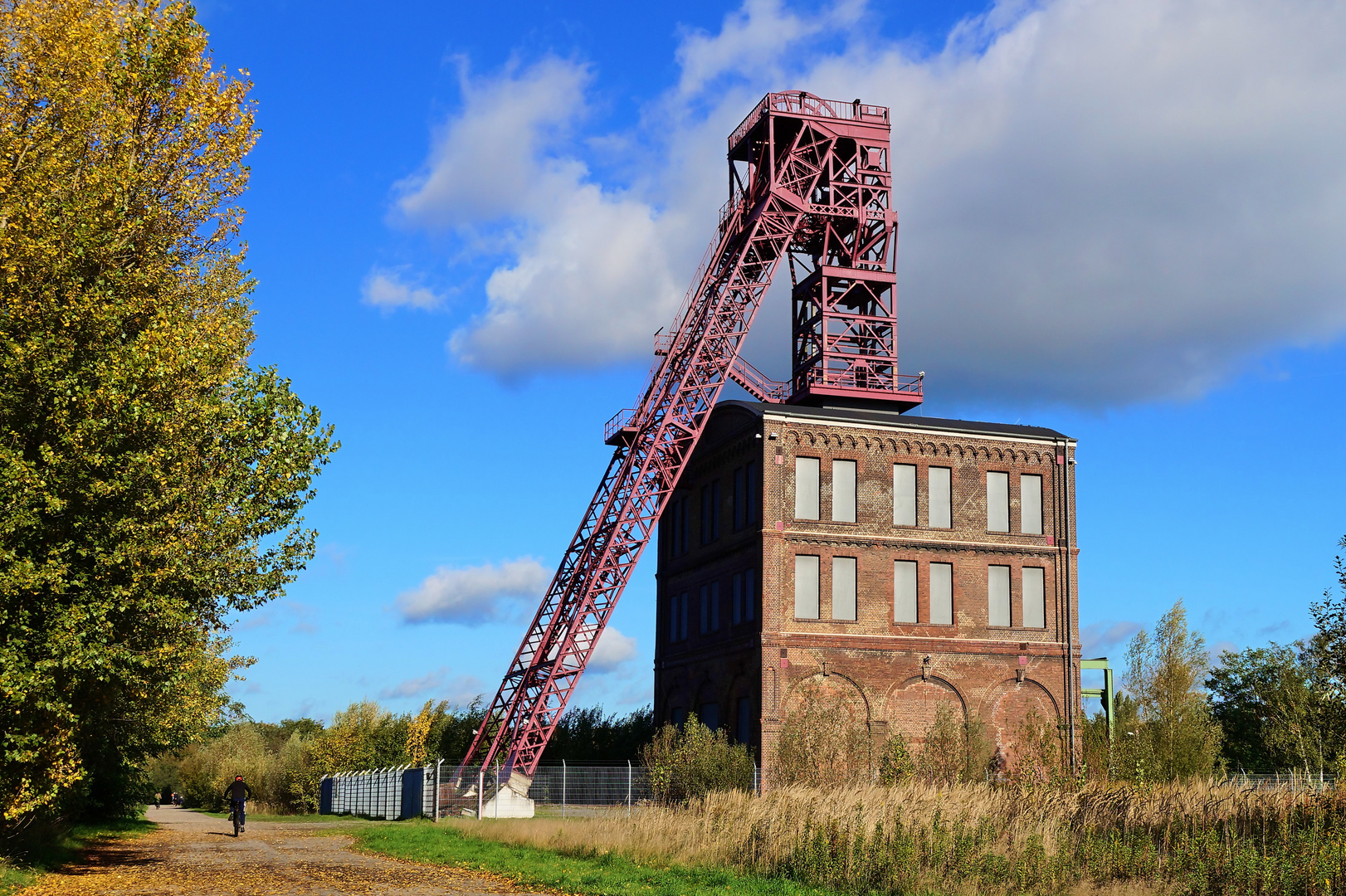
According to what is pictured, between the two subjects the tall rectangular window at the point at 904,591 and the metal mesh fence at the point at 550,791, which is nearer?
the metal mesh fence at the point at 550,791

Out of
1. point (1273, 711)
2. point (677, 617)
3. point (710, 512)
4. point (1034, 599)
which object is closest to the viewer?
point (1034, 599)

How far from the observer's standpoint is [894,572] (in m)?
40.3

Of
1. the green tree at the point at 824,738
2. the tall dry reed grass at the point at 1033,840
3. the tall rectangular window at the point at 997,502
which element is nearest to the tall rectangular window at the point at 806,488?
the green tree at the point at 824,738

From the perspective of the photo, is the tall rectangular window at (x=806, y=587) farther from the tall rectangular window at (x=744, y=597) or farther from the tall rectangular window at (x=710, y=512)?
the tall rectangular window at (x=710, y=512)

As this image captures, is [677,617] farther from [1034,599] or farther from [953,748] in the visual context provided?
[1034,599]

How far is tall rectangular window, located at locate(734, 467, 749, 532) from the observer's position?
137 ft

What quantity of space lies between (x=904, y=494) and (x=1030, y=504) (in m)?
4.57

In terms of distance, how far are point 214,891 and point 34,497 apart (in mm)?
6391

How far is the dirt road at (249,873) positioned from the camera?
61.4 feet

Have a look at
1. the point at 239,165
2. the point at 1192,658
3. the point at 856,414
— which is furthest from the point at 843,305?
the point at 239,165

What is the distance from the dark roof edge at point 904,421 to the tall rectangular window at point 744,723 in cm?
932

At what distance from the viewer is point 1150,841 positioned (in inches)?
763

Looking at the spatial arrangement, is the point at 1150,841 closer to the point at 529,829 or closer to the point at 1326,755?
the point at 529,829

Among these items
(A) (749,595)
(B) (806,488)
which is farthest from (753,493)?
(A) (749,595)
